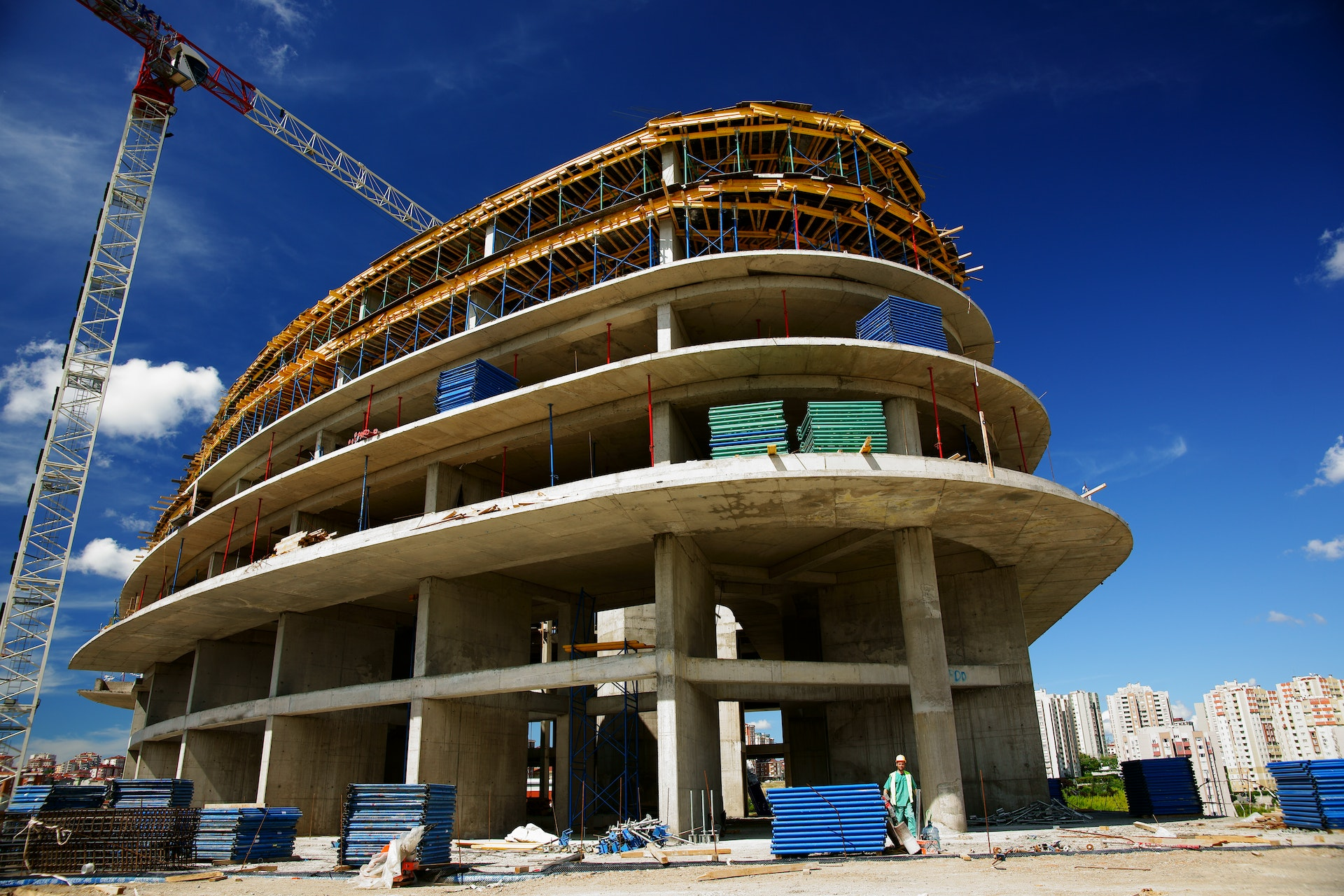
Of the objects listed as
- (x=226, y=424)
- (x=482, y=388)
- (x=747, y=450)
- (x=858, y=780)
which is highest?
(x=226, y=424)

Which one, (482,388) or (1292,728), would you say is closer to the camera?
(482,388)

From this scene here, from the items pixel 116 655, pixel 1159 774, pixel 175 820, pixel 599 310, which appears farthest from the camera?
pixel 116 655

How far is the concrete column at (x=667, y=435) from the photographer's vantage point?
18016 millimetres

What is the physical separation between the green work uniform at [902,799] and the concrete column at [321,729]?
16.6m

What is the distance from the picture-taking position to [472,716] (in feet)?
66.1

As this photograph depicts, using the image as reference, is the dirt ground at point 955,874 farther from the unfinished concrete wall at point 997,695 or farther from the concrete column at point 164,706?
the concrete column at point 164,706

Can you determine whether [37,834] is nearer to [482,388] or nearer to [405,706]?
[482,388]

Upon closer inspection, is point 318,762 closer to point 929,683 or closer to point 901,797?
point 929,683

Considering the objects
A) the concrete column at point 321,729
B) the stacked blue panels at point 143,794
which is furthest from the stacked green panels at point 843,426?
the concrete column at point 321,729

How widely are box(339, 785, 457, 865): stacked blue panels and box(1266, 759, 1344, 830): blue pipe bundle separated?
13722mm

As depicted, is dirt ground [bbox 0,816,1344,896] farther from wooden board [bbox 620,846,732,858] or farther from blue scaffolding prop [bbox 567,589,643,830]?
blue scaffolding prop [bbox 567,589,643,830]

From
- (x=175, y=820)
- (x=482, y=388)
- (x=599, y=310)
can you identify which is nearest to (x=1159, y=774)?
(x=599, y=310)

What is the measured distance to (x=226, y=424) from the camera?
35250 mm

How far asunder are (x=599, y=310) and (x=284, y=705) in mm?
13733
